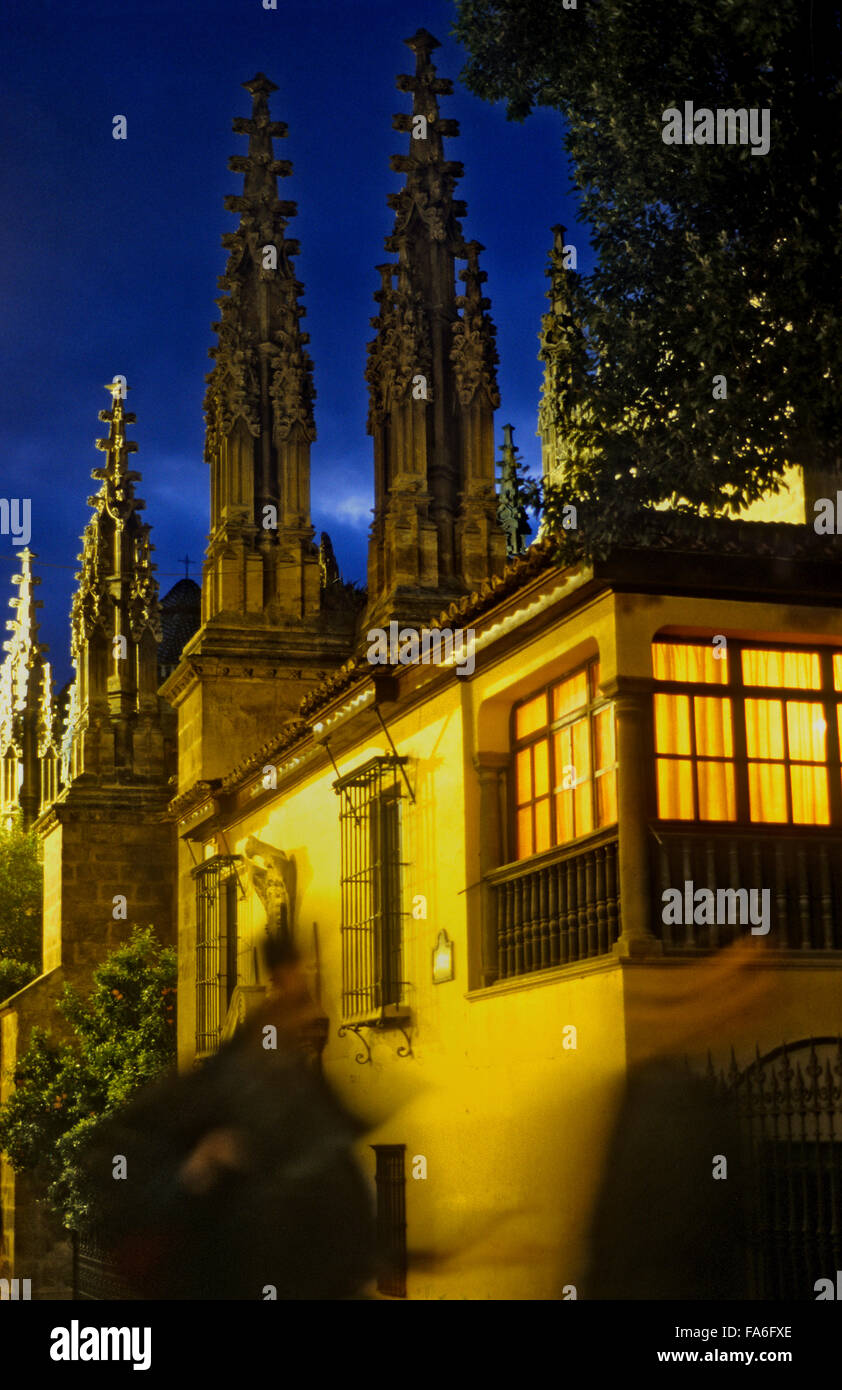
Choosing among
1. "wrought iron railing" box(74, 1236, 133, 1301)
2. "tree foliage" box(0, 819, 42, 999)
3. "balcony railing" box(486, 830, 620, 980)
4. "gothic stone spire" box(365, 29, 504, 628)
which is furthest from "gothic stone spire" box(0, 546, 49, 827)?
"balcony railing" box(486, 830, 620, 980)

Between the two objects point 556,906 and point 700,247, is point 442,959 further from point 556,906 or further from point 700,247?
point 700,247

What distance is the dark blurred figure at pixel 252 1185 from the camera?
18.6 metres

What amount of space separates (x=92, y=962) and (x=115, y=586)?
7.90 meters

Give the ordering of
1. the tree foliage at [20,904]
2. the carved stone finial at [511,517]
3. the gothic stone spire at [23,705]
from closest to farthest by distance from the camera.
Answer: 1. the carved stone finial at [511,517]
2. the tree foliage at [20,904]
3. the gothic stone spire at [23,705]

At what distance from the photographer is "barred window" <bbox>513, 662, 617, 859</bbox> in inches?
588

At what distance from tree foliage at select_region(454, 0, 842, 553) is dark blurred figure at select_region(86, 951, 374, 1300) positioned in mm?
8316

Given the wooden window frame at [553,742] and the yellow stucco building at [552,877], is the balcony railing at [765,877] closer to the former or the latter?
the yellow stucco building at [552,877]

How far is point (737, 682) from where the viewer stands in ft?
48.4

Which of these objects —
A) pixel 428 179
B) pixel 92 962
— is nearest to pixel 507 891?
pixel 428 179

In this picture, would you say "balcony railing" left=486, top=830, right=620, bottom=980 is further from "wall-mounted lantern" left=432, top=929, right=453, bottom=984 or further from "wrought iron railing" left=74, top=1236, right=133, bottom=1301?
"wrought iron railing" left=74, top=1236, right=133, bottom=1301

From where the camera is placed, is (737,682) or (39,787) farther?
(39,787)

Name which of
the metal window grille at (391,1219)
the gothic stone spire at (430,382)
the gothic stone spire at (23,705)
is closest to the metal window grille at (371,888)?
the metal window grille at (391,1219)

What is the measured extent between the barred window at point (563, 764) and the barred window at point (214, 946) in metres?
7.54
